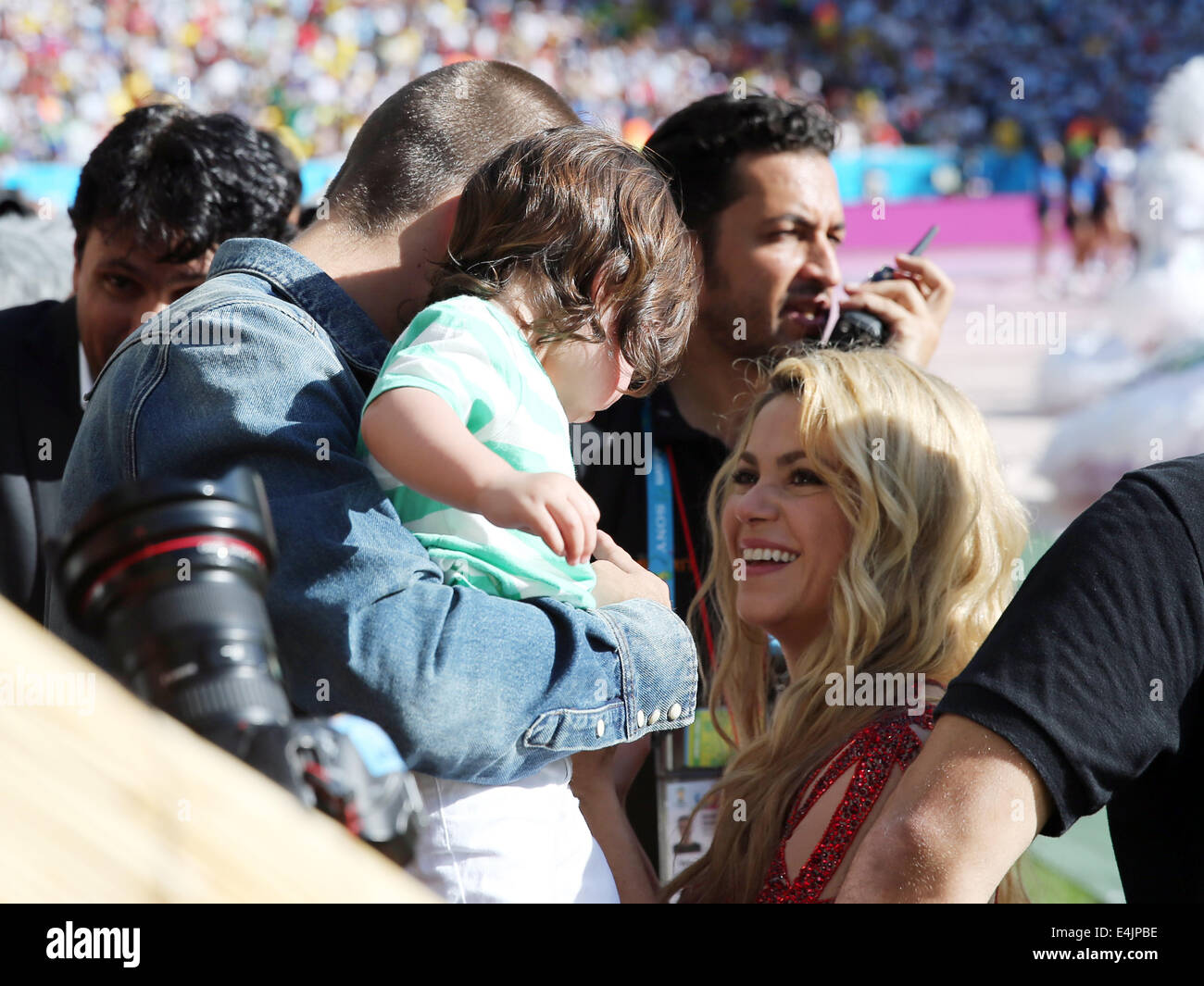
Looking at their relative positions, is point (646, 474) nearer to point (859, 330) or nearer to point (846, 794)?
point (859, 330)

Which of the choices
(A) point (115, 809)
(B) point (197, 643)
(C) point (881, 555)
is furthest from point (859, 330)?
(A) point (115, 809)

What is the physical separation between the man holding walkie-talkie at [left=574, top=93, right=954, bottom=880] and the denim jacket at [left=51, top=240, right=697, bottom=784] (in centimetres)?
127

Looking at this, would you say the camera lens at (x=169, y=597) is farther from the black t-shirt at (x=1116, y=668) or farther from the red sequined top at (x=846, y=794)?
the red sequined top at (x=846, y=794)

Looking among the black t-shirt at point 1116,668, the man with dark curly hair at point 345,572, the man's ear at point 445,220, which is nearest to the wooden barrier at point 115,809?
the man with dark curly hair at point 345,572

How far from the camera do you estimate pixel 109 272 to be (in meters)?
2.62

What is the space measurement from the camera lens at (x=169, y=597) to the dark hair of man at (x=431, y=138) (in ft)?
3.32

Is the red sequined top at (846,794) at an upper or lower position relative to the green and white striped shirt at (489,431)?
lower

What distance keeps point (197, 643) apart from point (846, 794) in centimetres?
133

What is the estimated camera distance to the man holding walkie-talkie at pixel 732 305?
8.57 feet

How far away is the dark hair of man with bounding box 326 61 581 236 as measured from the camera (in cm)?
161

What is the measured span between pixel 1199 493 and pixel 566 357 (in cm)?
73

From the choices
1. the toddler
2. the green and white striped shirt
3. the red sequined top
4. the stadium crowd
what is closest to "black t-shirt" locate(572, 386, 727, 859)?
the red sequined top

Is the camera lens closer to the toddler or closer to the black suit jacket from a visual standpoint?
A: the toddler
